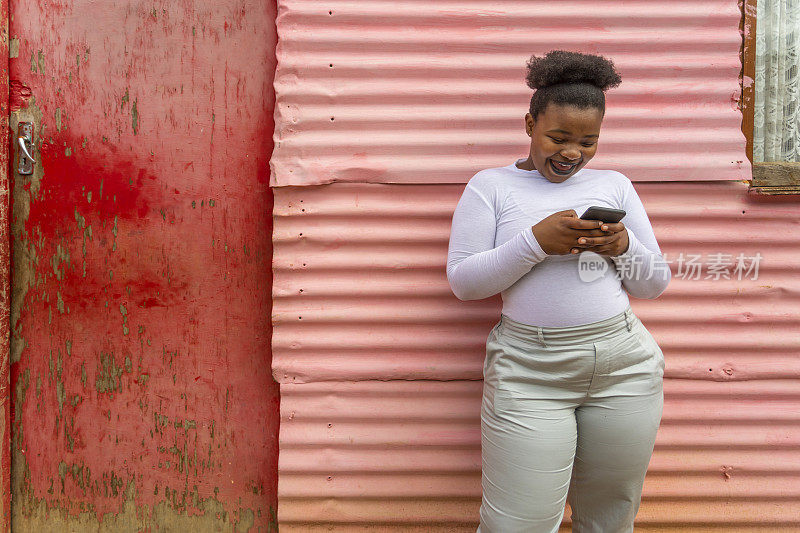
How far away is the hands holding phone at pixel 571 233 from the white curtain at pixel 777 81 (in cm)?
137

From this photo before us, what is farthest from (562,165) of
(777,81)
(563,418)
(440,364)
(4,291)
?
(4,291)

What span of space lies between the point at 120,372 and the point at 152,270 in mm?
521

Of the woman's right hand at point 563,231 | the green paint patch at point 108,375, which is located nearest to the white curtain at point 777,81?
the woman's right hand at point 563,231

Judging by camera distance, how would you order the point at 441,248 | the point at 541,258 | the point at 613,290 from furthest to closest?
the point at 441,248 → the point at 613,290 → the point at 541,258

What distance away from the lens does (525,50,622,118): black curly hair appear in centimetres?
182

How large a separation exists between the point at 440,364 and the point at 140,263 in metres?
1.52

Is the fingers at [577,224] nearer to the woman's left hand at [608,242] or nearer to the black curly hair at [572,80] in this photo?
the woman's left hand at [608,242]

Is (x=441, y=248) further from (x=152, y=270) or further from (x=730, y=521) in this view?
(x=730, y=521)

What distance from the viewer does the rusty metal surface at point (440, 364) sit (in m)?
2.46

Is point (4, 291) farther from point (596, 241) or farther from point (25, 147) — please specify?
point (596, 241)

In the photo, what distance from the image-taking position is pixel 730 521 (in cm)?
253

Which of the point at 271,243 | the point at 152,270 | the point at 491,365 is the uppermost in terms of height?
the point at 271,243

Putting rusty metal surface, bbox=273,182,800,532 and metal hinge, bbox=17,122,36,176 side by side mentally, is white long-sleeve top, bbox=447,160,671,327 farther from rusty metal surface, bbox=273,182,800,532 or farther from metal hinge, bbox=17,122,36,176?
metal hinge, bbox=17,122,36,176

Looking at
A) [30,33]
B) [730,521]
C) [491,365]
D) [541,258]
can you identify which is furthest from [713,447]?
[30,33]
